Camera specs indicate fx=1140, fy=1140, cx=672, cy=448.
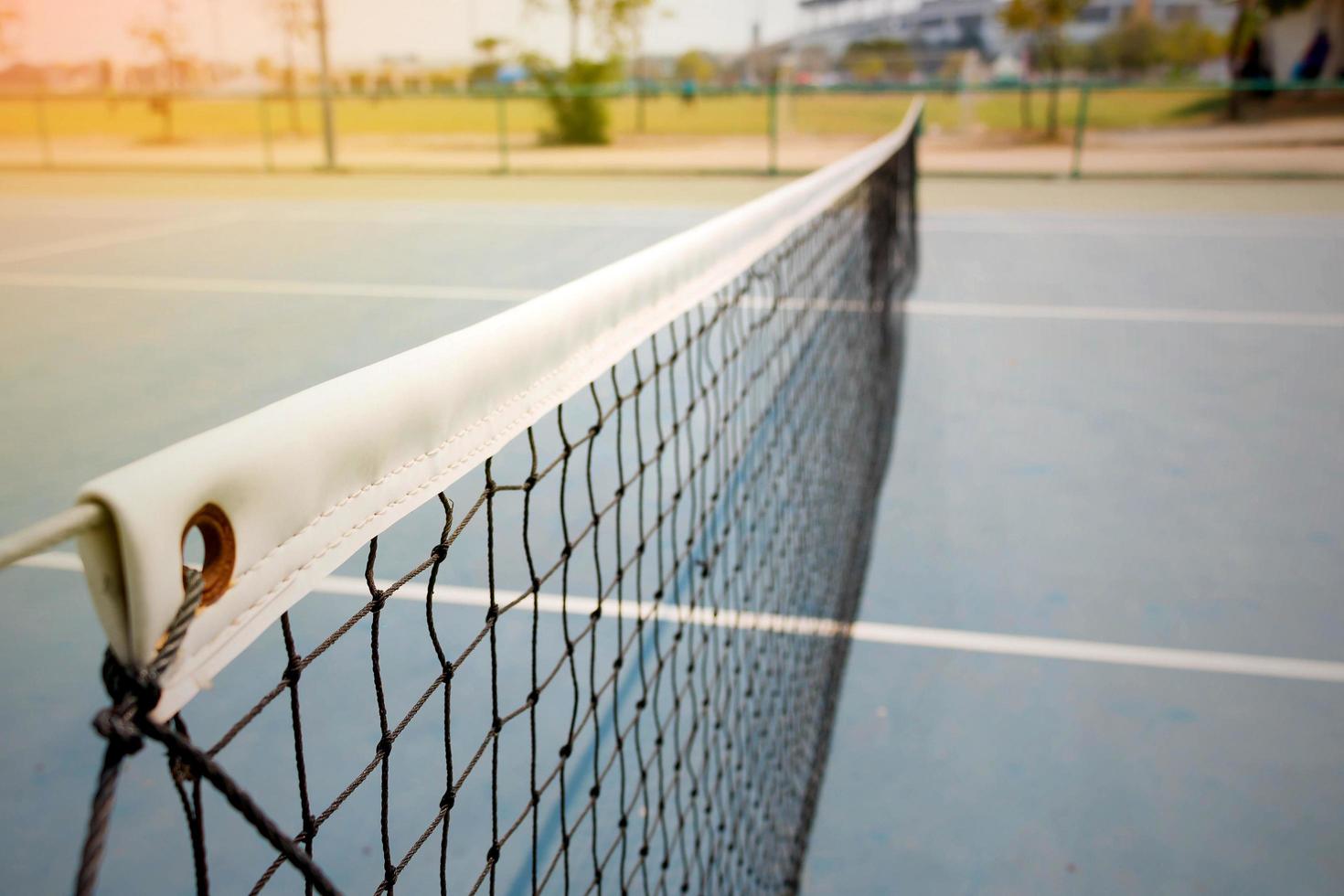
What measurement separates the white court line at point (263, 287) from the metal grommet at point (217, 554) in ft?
20.1

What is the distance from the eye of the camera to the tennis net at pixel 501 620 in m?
0.58

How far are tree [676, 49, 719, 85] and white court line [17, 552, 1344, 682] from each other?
1778 inches

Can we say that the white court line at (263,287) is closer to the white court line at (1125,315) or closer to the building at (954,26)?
the white court line at (1125,315)

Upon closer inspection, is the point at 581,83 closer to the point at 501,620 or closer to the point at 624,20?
the point at 624,20

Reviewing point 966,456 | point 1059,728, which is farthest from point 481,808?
point 966,456

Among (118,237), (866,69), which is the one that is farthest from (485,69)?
(118,237)

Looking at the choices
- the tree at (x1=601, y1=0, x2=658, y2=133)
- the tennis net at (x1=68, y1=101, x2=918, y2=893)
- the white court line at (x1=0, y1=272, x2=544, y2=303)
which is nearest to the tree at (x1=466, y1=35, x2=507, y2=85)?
the tree at (x1=601, y1=0, x2=658, y2=133)

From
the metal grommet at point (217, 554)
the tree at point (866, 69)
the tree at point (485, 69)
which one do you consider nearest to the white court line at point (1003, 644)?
the metal grommet at point (217, 554)

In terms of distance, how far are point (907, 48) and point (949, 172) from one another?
41612 mm

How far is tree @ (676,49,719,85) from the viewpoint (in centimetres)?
4688

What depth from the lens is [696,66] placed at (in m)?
47.2

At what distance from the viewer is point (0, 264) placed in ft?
27.2

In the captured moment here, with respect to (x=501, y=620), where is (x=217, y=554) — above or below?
above

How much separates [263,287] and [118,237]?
3.06m
